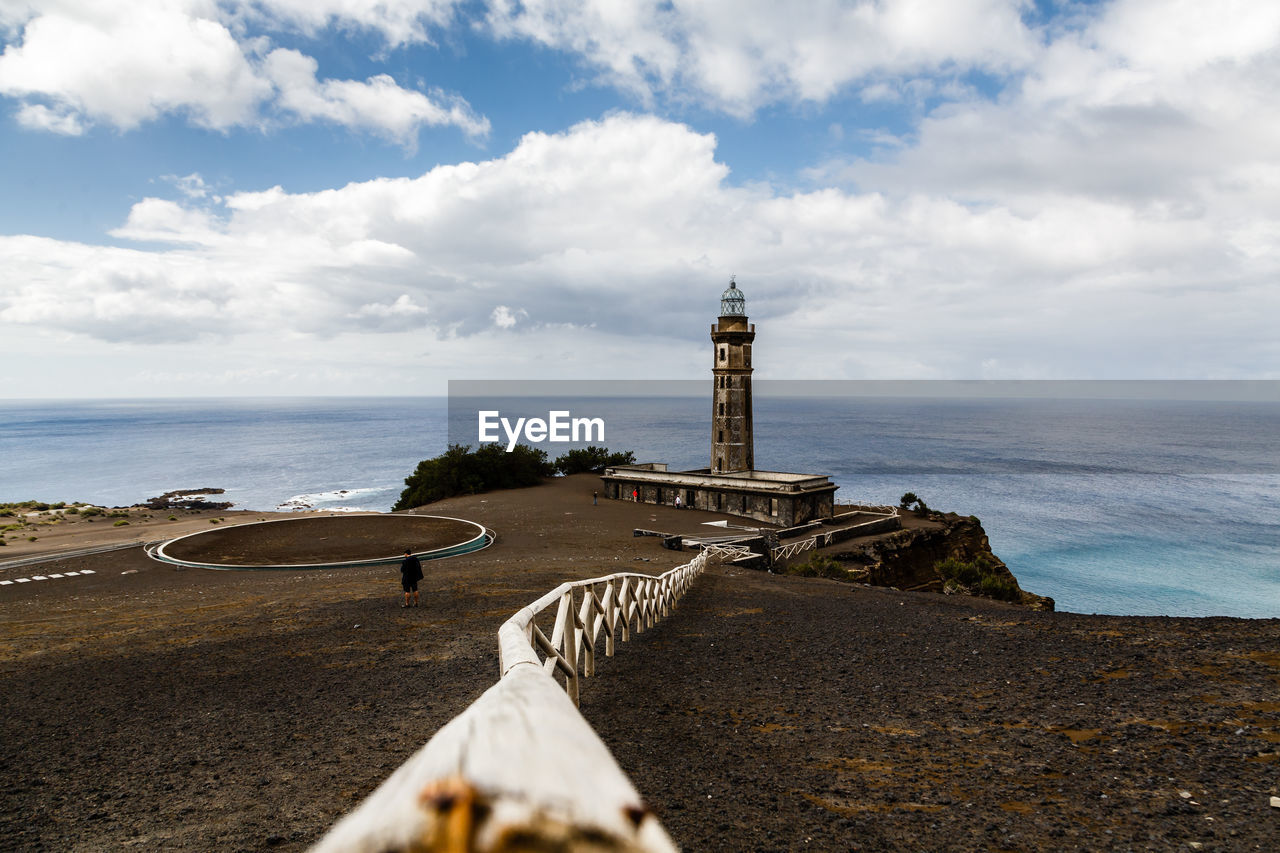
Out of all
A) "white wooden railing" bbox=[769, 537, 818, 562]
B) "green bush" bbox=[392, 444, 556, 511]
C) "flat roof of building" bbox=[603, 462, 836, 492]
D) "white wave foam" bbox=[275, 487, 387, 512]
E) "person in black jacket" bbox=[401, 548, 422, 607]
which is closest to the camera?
"person in black jacket" bbox=[401, 548, 422, 607]

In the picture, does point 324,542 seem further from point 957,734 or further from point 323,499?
point 323,499

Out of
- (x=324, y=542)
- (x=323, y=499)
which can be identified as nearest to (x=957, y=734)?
(x=324, y=542)

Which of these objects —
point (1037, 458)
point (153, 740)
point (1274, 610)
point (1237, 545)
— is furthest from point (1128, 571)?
point (1037, 458)

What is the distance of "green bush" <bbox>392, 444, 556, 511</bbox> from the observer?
51.2 meters

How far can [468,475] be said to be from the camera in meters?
52.0

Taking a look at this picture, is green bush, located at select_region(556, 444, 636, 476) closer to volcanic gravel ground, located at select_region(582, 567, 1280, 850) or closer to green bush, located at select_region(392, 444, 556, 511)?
green bush, located at select_region(392, 444, 556, 511)

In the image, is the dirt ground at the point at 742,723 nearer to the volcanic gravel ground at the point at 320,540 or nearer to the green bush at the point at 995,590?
the volcanic gravel ground at the point at 320,540

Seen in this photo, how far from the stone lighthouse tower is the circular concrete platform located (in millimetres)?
19349

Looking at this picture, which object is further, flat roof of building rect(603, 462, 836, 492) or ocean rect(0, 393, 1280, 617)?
ocean rect(0, 393, 1280, 617)

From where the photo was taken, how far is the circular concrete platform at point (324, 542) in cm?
2425

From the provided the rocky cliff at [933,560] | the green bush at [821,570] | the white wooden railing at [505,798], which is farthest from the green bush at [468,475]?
the white wooden railing at [505,798]

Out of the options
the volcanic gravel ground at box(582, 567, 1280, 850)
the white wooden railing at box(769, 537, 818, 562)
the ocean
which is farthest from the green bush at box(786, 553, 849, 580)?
the ocean

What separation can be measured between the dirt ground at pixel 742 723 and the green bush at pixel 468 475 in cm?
3739

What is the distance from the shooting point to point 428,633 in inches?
460
